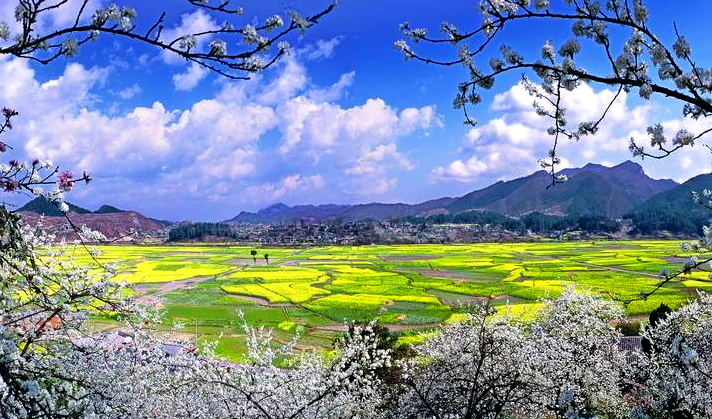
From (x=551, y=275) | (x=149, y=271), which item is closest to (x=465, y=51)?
(x=551, y=275)

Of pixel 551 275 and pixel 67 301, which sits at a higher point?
pixel 67 301

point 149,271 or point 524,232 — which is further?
point 524,232

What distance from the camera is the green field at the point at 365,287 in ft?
109

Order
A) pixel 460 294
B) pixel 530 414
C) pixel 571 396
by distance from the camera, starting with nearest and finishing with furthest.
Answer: pixel 571 396
pixel 530 414
pixel 460 294

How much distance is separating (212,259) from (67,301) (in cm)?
7557

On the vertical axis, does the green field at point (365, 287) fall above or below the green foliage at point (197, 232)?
below

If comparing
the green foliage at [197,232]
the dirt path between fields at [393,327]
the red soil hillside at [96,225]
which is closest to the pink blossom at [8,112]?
the red soil hillside at [96,225]

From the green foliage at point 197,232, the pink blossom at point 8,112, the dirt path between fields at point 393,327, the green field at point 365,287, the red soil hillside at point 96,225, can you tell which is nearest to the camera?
the pink blossom at point 8,112

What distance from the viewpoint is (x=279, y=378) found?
8.47 metres

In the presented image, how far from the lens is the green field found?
109ft

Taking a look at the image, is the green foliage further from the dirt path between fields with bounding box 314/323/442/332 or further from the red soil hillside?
the dirt path between fields with bounding box 314/323/442/332

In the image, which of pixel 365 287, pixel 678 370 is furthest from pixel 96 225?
pixel 678 370

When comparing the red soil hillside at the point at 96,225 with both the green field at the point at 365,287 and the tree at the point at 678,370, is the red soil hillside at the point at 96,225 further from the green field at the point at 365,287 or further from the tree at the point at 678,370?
the green field at the point at 365,287

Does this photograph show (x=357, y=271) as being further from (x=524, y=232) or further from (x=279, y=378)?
(x=524, y=232)
